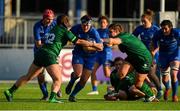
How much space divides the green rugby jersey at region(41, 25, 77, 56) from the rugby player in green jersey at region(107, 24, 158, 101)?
886mm

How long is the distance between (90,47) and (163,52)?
95.6 inches

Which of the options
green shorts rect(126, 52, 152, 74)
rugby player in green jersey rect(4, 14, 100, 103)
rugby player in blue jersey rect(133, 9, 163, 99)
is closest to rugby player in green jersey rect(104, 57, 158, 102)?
green shorts rect(126, 52, 152, 74)

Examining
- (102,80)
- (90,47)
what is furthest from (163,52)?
(102,80)

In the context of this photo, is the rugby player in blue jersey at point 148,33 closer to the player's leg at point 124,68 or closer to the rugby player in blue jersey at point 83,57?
A: the rugby player in blue jersey at point 83,57

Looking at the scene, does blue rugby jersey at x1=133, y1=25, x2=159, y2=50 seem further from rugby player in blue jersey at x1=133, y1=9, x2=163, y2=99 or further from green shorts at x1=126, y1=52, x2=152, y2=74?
green shorts at x1=126, y1=52, x2=152, y2=74

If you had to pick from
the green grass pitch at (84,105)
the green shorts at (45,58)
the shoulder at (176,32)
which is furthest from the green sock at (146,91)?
the green shorts at (45,58)

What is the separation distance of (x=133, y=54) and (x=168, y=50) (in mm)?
1540

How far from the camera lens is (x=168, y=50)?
18.9 m

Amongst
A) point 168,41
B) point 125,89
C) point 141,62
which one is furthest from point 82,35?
Result: point 168,41

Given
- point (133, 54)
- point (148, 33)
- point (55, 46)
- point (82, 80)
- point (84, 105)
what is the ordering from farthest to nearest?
point (148, 33) → point (82, 80) → point (133, 54) → point (55, 46) → point (84, 105)

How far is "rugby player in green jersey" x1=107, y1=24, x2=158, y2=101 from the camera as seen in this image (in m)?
17.2

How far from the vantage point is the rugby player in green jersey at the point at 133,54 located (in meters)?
17.2

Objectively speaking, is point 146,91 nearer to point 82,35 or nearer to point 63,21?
point 82,35

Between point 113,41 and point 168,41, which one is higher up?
point 113,41
